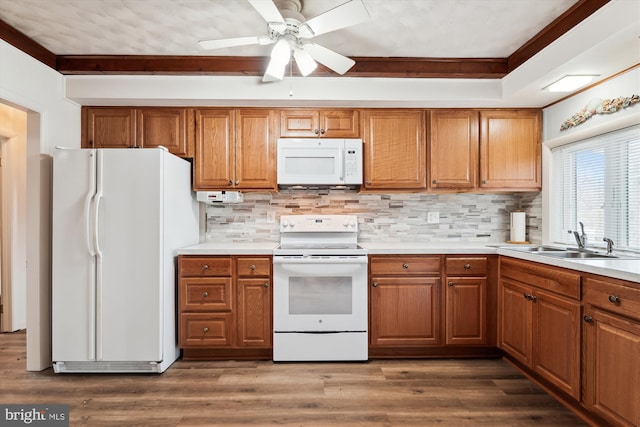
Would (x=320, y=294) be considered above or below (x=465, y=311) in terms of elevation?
above

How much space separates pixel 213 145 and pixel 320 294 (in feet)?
5.18

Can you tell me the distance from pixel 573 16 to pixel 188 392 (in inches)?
134

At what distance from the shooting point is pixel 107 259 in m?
2.45

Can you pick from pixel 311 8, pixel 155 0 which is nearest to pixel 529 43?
pixel 311 8

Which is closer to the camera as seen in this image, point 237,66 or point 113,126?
point 237,66

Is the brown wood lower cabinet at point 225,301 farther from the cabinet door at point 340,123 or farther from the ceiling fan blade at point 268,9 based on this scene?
the ceiling fan blade at point 268,9

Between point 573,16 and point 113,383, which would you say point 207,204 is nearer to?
point 113,383

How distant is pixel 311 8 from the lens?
6.81ft

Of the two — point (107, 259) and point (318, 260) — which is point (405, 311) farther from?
point (107, 259)

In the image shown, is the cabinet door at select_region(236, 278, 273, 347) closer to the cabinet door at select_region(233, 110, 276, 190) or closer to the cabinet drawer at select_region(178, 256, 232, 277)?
the cabinet drawer at select_region(178, 256, 232, 277)

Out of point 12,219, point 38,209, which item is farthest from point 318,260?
point 12,219

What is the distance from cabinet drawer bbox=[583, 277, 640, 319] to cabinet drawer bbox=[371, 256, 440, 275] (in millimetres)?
1062

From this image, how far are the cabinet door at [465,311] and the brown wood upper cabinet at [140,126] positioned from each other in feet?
8.38

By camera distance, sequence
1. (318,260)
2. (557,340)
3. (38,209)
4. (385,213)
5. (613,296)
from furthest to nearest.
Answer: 1. (385,213)
2. (318,260)
3. (38,209)
4. (557,340)
5. (613,296)
